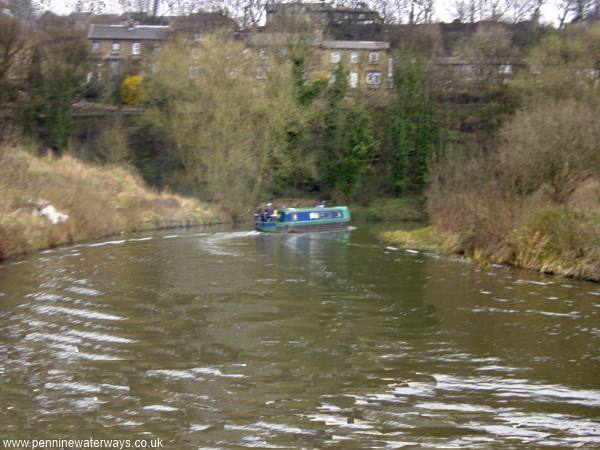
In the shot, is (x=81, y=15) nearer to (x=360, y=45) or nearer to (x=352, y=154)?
(x=360, y=45)

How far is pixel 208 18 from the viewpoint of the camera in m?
63.2

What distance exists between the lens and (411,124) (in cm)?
5188

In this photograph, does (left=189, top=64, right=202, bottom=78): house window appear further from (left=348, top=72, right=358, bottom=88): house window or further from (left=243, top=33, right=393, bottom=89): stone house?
(left=348, top=72, right=358, bottom=88): house window

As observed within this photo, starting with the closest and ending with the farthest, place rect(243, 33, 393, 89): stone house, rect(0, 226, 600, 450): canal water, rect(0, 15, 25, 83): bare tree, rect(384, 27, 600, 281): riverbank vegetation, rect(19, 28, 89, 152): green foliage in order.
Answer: rect(0, 226, 600, 450): canal water, rect(384, 27, 600, 281): riverbank vegetation, rect(0, 15, 25, 83): bare tree, rect(19, 28, 89, 152): green foliage, rect(243, 33, 393, 89): stone house

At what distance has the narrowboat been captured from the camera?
115ft

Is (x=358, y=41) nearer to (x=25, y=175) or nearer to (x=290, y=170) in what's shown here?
(x=290, y=170)

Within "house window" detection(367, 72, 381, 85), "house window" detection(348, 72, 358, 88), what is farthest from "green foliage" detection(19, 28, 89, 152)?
"house window" detection(367, 72, 381, 85)

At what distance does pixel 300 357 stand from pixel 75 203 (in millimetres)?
21569

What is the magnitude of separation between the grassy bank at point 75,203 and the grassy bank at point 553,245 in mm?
14395

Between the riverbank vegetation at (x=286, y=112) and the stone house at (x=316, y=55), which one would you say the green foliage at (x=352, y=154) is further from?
the stone house at (x=316, y=55)

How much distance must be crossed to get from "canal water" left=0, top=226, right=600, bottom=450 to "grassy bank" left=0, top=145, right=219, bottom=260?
15.9 feet

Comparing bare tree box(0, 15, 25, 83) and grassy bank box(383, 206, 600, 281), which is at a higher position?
bare tree box(0, 15, 25, 83)

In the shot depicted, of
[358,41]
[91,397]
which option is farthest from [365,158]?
[91,397]

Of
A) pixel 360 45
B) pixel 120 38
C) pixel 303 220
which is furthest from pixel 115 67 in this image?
pixel 303 220
